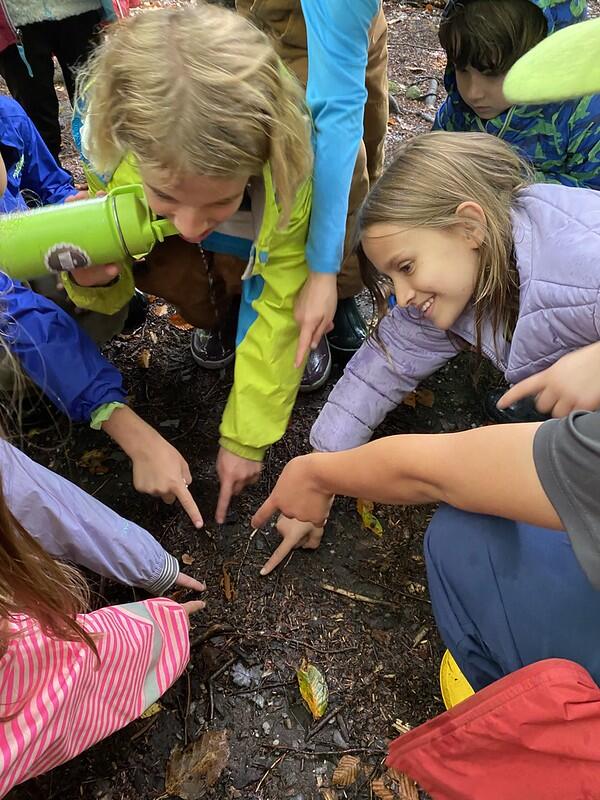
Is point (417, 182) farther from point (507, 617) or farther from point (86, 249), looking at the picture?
point (507, 617)

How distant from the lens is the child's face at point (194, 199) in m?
1.44

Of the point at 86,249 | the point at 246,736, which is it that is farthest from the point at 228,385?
the point at 246,736

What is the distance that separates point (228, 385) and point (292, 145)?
104cm

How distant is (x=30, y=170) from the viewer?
2094 mm

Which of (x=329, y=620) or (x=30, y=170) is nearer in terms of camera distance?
(x=329, y=620)

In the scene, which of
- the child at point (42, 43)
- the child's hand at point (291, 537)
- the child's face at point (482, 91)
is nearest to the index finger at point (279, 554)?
the child's hand at point (291, 537)

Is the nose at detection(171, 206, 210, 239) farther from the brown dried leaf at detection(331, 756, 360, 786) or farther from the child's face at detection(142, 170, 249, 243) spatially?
the brown dried leaf at detection(331, 756, 360, 786)

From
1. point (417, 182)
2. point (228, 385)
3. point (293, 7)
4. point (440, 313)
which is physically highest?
point (293, 7)

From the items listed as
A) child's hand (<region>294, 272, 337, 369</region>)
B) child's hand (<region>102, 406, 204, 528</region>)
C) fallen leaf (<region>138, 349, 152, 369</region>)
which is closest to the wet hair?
child's hand (<region>294, 272, 337, 369</region>)

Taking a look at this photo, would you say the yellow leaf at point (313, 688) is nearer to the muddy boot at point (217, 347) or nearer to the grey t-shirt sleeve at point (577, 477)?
the grey t-shirt sleeve at point (577, 477)

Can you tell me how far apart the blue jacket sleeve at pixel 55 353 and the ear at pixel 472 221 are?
3.43 feet

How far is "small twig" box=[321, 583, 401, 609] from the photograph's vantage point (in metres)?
1.79

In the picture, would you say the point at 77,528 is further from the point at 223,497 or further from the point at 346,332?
the point at 346,332

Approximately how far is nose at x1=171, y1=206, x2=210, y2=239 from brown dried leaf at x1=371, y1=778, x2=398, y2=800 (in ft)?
4.64
